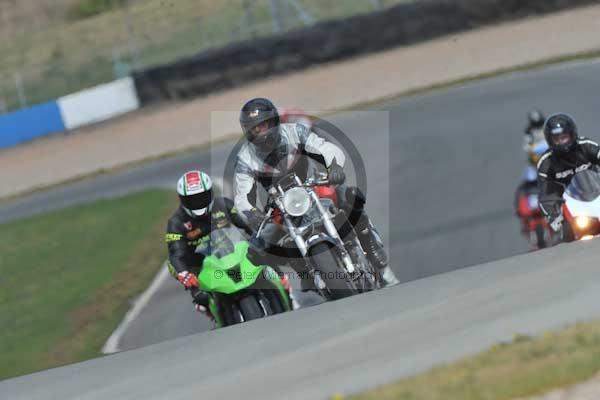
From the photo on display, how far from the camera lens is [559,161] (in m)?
8.38

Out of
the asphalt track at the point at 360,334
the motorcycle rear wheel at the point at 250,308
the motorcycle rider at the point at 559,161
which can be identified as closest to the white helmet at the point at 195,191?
the motorcycle rear wheel at the point at 250,308

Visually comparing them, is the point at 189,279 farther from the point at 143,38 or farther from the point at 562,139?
the point at 143,38

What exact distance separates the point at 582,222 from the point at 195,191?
3.01 meters

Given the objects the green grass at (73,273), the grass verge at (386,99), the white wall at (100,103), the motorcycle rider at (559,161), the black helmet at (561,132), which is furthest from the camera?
the white wall at (100,103)

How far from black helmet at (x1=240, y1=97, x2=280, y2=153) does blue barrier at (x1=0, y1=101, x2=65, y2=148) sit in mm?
15063

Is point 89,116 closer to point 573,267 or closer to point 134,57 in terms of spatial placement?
point 134,57

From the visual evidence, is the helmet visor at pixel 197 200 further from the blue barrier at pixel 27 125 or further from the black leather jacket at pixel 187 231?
the blue barrier at pixel 27 125

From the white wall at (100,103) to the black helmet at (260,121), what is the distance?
14.3 m

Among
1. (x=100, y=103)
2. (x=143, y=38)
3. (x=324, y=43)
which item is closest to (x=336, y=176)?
(x=324, y=43)

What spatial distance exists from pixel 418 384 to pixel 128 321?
605 cm

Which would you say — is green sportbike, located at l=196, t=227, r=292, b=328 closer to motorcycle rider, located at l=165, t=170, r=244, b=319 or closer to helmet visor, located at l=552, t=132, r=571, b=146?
motorcycle rider, located at l=165, t=170, r=244, b=319

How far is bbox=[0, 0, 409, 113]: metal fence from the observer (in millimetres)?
21188

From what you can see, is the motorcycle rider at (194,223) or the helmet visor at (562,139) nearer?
the motorcycle rider at (194,223)

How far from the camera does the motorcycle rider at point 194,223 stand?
7.61 metres
